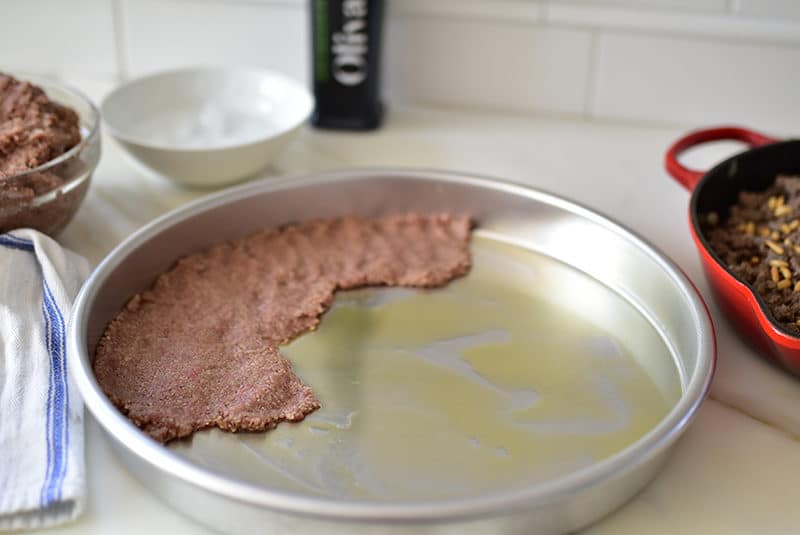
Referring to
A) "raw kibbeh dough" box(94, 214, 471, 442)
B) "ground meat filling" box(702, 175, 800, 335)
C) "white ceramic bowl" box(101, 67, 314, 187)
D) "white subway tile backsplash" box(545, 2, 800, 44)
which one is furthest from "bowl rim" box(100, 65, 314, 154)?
"ground meat filling" box(702, 175, 800, 335)

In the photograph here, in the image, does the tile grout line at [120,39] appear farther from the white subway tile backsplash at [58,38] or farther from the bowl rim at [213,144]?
the bowl rim at [213,144]

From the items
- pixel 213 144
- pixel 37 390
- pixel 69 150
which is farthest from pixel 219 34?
pixel 37 390

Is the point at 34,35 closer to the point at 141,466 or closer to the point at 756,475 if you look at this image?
the point at 141,466

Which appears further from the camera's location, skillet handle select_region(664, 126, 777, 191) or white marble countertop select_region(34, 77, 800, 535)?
skillet handle select_region(664, 126, 777, 191)

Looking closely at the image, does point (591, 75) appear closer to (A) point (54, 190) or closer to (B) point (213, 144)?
(B) point (213, 144)

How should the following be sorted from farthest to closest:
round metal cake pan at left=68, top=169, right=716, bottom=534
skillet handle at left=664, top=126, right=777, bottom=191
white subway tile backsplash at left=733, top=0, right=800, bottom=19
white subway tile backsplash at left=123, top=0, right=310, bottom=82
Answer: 1. white subway tile backsplash at left=123, top=0, right=310, bottom=82
2. white subway tile backsplash at left=733, top=0, right=800, bottom=19
3. skillet handle at left=664, top=126, right=777, bottom=191
4. round metal cake pan at left=68, top=169, right=716, bottom=534

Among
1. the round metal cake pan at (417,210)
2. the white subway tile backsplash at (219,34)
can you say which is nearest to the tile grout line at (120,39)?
the white subway tile backsplash at (219,34)

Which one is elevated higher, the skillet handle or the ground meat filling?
the skillet handle

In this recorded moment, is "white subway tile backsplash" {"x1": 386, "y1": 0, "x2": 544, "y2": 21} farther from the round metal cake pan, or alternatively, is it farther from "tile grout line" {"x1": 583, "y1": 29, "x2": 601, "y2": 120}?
the round metal cake pan
